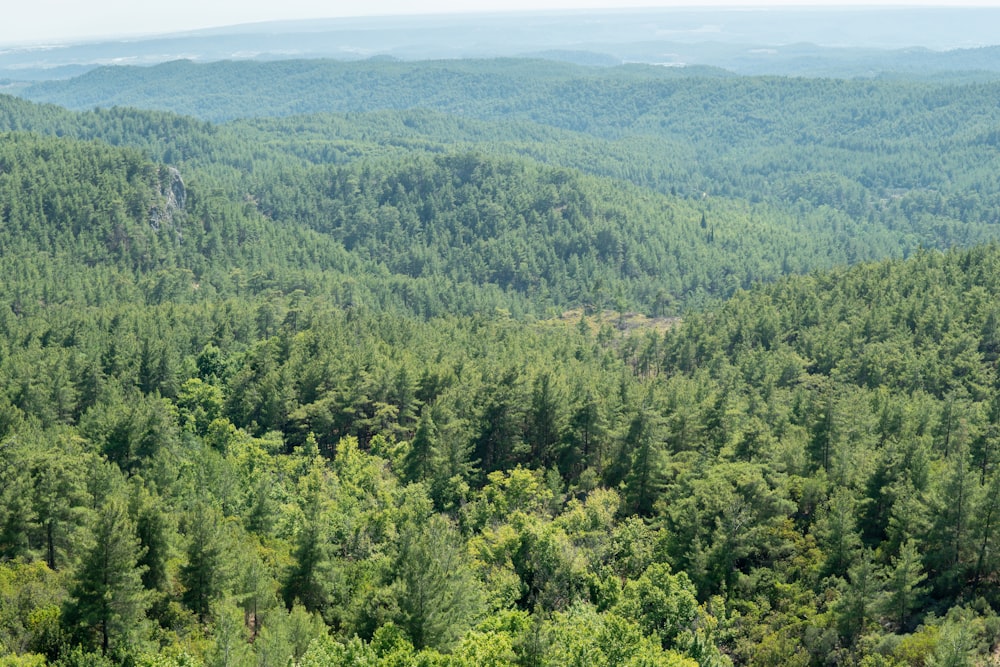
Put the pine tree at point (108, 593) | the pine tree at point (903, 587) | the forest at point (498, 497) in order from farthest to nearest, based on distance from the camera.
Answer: the pine tree at point (903, 587)
the forest at point (498, 497)
the pine tree at point (108, 593)

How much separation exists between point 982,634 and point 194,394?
265 ft

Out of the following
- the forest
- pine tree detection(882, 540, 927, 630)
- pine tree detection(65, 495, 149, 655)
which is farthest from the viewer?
pine tree detection(882, 540, 927, 630)

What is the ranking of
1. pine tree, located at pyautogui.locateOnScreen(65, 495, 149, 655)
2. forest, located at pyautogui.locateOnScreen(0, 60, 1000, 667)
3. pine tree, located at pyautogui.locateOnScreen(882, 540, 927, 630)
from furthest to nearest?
pine tree, located at pyautogui.locateOnScreen(882, 540, 927, 630) → forest, located at pyautogui.locateOnScreen(0, 60, 1000, 667) → pine tree, located at pyautogui.locateOnScreen(65, 495, 149, 655)

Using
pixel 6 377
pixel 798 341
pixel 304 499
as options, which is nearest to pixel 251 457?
pixel 304 499

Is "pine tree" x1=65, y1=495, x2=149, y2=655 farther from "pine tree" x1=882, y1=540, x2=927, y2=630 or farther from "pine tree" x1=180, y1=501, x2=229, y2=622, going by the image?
"pine tree" x1=882, y1=540, x2=927, y2=630

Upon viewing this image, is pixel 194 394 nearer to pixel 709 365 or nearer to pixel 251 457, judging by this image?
pixel 251 457

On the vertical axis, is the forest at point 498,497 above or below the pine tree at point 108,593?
below

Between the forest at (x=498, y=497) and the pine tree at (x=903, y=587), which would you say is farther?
the pine tree at (x=903, y=587)

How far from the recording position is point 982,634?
47938mm

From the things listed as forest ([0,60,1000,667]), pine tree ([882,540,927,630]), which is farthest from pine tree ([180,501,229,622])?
pine tree ([882,540,927,630])

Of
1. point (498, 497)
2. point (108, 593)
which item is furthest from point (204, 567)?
point (498, 497)

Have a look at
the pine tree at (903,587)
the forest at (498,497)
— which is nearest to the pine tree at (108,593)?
the forest at (498,497)

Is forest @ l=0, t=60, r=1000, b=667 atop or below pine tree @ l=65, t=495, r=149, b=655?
below

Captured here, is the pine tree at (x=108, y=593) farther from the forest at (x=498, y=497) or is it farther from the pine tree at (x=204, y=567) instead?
the pine tree at (x=204, y=567)
